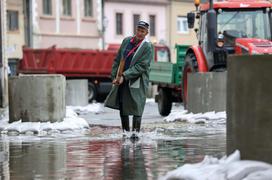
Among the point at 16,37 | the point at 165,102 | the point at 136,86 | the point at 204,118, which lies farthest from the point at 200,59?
the point at 16,37

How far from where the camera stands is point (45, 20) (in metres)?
53.9

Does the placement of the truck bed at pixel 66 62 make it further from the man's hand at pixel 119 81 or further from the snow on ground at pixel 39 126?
the man's hand at pixel 119 81

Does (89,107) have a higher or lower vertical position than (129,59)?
lower

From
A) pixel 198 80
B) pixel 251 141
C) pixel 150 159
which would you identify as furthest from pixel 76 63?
pixel 251 141

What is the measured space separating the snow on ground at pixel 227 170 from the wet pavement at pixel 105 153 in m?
0.88

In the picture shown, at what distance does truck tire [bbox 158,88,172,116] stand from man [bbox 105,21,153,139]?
10785 mm

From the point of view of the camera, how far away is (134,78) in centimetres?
1248

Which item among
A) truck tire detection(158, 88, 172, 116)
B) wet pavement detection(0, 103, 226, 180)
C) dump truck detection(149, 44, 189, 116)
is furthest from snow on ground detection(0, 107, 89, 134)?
truck tire detection(158, 88, 172, 116)

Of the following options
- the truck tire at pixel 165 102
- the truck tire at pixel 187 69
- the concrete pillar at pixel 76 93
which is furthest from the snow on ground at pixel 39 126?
the concrete pillar at pixel 76 93

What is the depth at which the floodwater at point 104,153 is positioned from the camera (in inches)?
336

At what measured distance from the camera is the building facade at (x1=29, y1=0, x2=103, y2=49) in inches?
2096

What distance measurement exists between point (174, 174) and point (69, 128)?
317 inches

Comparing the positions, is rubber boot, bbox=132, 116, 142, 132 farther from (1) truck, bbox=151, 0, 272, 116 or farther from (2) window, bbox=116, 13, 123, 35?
(2) window, bbox=116, 13, 123, 35

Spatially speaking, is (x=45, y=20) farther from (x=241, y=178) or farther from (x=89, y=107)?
(x=241, y=178)
